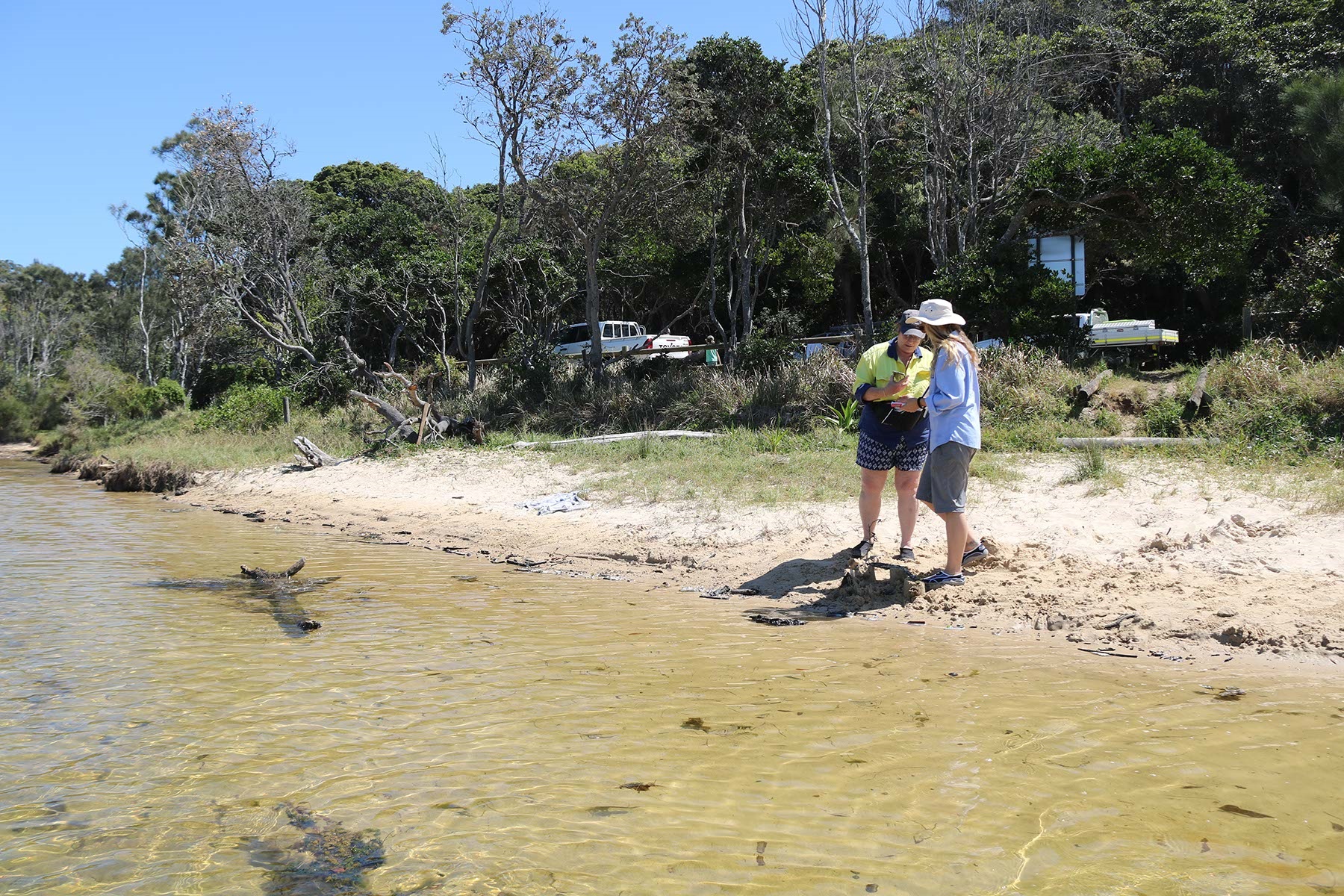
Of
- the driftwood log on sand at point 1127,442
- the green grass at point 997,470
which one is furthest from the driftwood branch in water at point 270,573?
the driftwood log on sand at point 1127,442

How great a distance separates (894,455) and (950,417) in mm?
725

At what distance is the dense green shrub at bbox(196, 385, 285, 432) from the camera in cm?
2341

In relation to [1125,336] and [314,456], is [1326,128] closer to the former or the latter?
[1125,336]

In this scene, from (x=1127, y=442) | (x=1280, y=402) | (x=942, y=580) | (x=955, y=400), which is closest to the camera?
(x=955, y=400)

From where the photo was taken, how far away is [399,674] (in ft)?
17.7

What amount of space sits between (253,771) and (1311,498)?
7.80 meters

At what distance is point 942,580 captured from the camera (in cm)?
678

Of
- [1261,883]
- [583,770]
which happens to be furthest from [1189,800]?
[583,770]

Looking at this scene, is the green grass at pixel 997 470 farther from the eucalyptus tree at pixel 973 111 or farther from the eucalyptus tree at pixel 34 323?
the eucalyptus tree at pixel 34 323

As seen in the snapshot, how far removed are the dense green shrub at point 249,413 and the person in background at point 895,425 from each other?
19173mm

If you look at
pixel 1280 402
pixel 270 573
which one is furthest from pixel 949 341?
pixel 1280 402

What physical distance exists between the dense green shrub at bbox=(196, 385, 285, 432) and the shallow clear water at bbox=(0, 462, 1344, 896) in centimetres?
1778

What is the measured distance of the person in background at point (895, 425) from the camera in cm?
689

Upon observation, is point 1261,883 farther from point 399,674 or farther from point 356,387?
point 356,387
